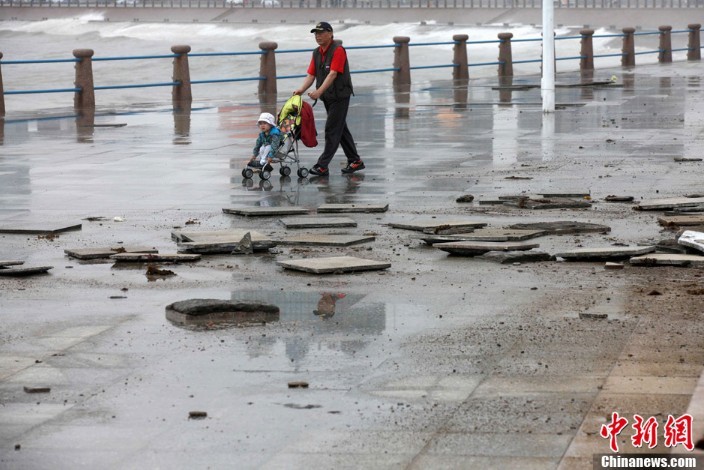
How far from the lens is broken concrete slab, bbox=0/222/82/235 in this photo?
444 inches

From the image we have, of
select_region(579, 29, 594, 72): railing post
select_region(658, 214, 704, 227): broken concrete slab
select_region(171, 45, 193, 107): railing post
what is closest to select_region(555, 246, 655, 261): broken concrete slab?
select_region(658, 214, 704, 227): broken concrete slab

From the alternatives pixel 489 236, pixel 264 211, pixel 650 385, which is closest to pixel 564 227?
pixel 489 236

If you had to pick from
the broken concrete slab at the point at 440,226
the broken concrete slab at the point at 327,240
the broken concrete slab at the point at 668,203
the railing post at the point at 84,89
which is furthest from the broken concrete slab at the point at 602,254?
the railing post at the point at 84,89

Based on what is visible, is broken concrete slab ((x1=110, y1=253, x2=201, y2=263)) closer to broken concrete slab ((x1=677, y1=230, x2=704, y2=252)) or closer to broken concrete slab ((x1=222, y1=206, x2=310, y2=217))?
broken concrete slab ((x1=222, y1=206, x2=310, y2=217))

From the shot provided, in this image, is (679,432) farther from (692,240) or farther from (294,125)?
(294,125)

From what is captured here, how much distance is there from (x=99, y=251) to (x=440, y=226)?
2679 mm

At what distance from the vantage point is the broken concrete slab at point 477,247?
386 inches

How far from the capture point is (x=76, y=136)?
850 inches

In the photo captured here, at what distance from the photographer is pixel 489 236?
Result: 34.1 ft

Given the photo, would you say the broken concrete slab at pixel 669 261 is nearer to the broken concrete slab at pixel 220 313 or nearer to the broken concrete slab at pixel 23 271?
the broken concrete slab at pixel 220 313

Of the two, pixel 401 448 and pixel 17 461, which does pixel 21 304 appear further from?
pixel 401 448

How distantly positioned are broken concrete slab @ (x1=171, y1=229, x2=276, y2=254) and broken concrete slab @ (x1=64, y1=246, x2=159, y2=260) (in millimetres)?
278

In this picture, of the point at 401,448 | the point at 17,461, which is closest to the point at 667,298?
the point at 401,448

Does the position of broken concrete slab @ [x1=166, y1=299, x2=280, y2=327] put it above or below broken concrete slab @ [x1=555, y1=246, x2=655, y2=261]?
below
